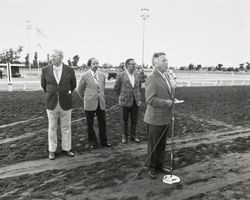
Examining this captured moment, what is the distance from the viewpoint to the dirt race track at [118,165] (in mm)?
3913

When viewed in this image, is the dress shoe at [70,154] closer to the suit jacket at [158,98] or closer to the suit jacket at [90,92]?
the suit jacket at [90,92]

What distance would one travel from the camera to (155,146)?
4.47m

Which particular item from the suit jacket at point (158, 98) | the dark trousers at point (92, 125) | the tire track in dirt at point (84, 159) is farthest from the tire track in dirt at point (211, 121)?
the suit jacket at point (158, 98)

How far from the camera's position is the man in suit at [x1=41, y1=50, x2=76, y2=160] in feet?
17.4

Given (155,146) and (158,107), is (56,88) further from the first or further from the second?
(155,146)

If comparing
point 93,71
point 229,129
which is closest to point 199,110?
point 229,129

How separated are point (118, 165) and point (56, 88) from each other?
5.93 feet

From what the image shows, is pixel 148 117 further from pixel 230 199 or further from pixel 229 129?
pixel 229 129

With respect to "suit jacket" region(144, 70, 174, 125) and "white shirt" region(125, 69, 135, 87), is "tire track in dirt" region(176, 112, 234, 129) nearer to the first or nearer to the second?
"white shirt" region(125, 69, 135, 87)

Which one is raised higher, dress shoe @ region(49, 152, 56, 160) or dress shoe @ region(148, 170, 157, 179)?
dress shoe @ region(148, 170, 157, 179)

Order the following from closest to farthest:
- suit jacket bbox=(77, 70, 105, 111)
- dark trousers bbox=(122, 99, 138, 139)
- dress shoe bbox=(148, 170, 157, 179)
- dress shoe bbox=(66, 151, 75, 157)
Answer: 1. dress shoe bbox=(148, 170, 157, 179)
2. dress shoe bbox=(66, 151, 75, 157)
3. suit jacket bbox=(77, 70, 105, 111)
4. dark trousers bbox=(122, 99, 138, 139)

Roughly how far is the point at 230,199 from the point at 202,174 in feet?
2.82

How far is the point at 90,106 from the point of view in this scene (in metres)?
5.85

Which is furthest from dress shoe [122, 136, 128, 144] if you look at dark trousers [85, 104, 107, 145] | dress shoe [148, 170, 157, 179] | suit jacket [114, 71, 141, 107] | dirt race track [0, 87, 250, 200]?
dress shoe [148, 170, 157, 179]
